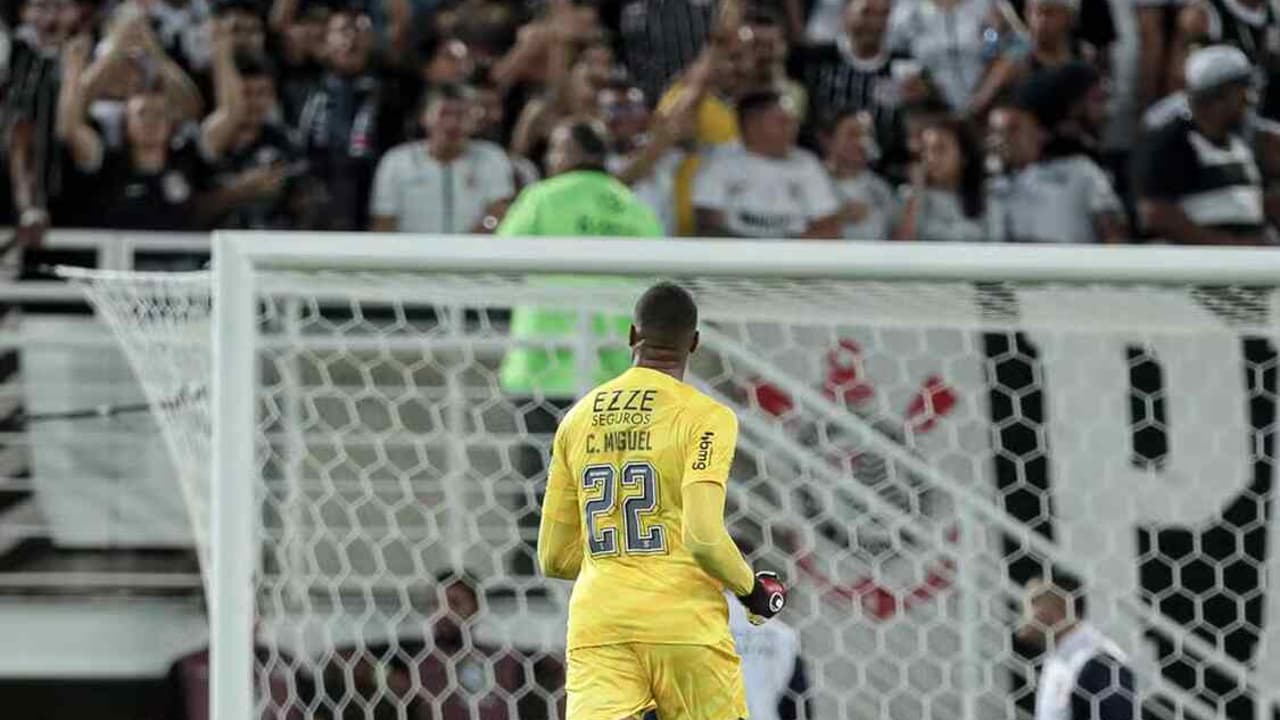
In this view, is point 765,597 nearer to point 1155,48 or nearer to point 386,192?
point 386,192

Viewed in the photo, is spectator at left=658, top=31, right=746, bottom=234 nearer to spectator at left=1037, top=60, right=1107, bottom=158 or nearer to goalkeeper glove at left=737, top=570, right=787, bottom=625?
spectator at left=1037, top=60, right=1107, bottom=158

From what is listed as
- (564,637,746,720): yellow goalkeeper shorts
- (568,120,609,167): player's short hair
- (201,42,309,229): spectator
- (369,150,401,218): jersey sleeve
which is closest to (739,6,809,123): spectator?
(369,150,401,218): jersey sleeve

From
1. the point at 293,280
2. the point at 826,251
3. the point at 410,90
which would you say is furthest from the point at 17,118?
the point at 826,251

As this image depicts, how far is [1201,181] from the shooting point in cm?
834

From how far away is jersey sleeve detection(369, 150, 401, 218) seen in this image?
8227 millimetres

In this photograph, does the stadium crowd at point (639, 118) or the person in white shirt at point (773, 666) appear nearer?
the person in white shirt at point (773, 666)

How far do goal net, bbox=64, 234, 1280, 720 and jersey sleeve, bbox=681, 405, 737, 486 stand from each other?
145 centimetres

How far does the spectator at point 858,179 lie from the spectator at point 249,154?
2.02m

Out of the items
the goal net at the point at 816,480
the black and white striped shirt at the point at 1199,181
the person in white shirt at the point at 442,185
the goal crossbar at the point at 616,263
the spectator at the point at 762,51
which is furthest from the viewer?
the spectator at the point at 762,51

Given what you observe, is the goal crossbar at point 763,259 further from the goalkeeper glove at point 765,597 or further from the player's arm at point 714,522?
the goalkeeper glove at point 765,597

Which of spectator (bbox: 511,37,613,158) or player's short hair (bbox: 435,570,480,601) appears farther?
spectator (bbox: 511,37,613,158)

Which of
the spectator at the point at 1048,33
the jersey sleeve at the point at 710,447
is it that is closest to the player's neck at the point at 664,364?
the jersey sleeve at the point at 710,447

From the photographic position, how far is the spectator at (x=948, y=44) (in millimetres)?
9055

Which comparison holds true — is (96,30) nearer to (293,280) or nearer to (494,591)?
(494,591)
